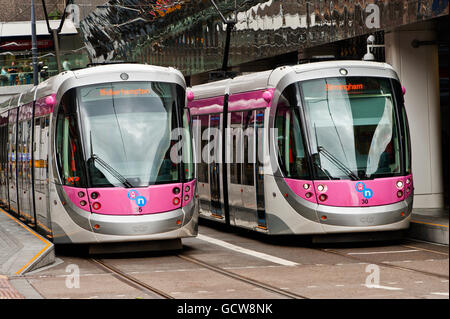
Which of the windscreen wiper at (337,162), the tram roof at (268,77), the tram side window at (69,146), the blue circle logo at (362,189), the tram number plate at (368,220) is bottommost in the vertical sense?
the tram number plate at (368,220)

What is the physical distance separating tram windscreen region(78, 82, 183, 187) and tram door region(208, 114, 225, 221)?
4.07 meters

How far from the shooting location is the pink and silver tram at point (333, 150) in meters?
15.9

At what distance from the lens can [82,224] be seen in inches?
609

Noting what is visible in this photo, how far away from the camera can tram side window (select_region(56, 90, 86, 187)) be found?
50.9ft

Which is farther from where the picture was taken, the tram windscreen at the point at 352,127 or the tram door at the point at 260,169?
the tram door at the point at 260,169

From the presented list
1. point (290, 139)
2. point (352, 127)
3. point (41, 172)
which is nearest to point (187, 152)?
point (290, 139)

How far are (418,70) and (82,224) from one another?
8572 mm

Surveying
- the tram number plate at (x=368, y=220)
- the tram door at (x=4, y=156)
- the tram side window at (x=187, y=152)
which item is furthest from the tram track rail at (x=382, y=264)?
the tram door at (x=4, y=156)

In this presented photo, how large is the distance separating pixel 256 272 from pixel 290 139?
11.4 feet

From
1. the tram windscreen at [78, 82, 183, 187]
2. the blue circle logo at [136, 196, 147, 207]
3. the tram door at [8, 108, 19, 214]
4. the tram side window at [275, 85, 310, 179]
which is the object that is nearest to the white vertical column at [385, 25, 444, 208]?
the tram side window at [275, 85, 310, 179]

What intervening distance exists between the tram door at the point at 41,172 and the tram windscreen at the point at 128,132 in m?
1.50

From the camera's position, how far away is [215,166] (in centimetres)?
2009

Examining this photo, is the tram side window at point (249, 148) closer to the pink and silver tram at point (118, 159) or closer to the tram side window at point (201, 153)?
the pink and silver tram at point (118, 159)
